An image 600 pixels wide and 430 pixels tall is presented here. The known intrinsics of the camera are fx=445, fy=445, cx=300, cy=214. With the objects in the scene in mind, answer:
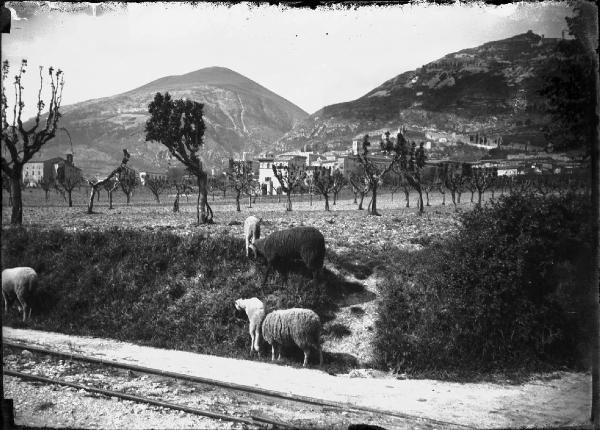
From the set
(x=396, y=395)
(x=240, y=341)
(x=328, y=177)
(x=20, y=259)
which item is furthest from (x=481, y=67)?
(x=20, y=259)

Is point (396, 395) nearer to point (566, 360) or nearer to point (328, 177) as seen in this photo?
point (566, 360)

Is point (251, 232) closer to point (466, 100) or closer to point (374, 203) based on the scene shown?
point (374, 203)

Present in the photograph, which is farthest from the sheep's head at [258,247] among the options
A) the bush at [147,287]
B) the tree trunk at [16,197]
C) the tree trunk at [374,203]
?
the tree trunk at [16,197]

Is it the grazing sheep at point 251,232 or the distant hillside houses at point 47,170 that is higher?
the distant hillside houses at point 47,170

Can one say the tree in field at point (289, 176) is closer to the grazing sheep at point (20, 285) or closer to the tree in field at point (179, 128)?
the tree in field at point (179, 128)

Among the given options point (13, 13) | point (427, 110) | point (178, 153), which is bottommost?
point (178, 153)

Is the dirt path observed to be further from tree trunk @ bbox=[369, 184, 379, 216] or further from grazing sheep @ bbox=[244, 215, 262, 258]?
tree trunk @ bbox=[369, 184, 379, 216]
